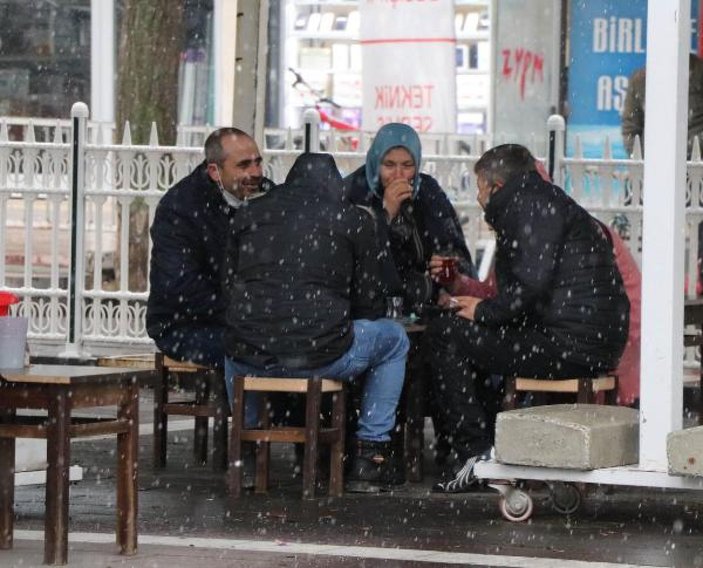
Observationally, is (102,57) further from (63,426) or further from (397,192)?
(63,426)

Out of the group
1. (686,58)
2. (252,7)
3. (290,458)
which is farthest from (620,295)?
(252,7)

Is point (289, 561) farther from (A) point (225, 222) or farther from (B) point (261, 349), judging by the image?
(A) point (225, 222)

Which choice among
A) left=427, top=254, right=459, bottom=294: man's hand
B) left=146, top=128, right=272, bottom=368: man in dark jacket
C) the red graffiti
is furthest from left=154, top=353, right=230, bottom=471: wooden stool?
the red graffiti

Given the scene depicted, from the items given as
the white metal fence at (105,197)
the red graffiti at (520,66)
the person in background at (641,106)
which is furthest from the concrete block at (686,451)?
the red graffiti at (520,66)

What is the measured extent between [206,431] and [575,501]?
2.34 meters

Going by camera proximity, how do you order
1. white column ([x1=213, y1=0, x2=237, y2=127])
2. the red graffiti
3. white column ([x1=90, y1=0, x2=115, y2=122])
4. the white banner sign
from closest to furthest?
the white banner sign
the red graffiti
white column ([x1=90, y1=0, x2=115, y2=122])
white column ([x1=213, y1=0, x2=237, y2=127])

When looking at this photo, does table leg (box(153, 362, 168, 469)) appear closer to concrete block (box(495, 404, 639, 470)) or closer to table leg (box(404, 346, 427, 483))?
table leg (box(404, 346, 427, 483))

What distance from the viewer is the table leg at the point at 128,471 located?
7.70 meters

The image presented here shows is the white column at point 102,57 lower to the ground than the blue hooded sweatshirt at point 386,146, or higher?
higher

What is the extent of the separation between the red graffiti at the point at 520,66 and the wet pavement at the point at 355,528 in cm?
655

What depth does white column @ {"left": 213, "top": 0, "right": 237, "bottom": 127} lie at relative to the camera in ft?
75.1

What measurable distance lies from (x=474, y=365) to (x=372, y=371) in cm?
47

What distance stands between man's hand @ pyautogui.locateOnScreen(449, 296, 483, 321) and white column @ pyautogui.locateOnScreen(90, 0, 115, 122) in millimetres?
13068

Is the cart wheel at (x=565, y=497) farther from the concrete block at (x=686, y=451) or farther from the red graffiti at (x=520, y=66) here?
the red graffiti at (x=520, y=66)
